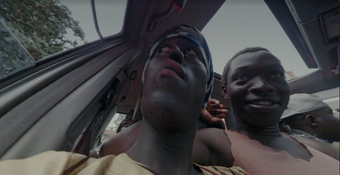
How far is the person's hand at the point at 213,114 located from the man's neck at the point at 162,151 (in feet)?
1.08

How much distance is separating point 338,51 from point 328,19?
36 centimetres

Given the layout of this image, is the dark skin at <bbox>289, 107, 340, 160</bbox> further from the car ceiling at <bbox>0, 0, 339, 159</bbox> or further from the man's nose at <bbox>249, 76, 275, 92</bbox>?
the man's nose at <bbox>249, 76, 275, 92</bbox>

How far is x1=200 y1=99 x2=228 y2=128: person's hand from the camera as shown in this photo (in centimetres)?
92

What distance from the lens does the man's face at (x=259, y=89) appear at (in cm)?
83

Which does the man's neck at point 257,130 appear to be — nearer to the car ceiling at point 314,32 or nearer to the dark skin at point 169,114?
the dark skin at point 169,114

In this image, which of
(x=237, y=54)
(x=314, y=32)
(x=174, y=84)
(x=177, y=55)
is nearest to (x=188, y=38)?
(x=177, y=55)

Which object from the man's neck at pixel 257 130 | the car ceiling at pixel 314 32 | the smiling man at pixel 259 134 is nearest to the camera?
the smiling man at pixel 259 134

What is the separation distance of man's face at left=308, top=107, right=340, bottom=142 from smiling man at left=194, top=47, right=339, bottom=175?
0.52 m

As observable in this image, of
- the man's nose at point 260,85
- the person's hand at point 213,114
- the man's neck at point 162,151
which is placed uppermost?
the man's nose at point 260,85

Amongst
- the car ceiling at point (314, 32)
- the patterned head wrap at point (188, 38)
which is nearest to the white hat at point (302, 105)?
the car ceiling at point (314, 32)

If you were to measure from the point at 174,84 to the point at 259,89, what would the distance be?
0.50 m

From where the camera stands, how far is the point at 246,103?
858 mm

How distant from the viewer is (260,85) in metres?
0.82

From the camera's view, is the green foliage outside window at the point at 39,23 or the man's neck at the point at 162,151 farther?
the man's neck at the point at 162,151
